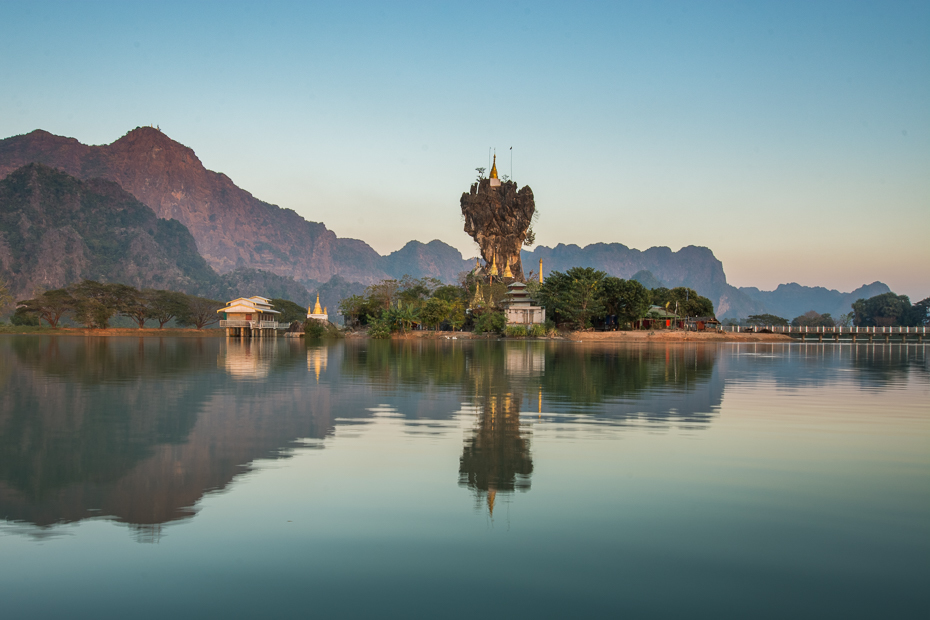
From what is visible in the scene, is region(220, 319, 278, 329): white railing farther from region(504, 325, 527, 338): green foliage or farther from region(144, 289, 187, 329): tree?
region(504, 325, 527, 338): green foliage

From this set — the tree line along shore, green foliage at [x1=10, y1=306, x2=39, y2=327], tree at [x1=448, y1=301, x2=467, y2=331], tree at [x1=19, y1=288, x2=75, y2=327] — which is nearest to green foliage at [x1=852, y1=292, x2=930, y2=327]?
the tree line along shore

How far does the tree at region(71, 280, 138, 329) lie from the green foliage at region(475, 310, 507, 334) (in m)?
46.5

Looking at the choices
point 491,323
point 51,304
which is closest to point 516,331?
point 491,323

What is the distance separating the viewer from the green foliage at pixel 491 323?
241 ft

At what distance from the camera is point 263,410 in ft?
44.5

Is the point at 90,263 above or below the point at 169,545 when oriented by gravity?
above

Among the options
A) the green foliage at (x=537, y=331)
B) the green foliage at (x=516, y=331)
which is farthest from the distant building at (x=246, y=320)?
the green foliage at (x=537, y=331)

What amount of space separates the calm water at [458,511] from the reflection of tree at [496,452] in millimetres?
52

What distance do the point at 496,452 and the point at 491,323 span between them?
64.3 meters

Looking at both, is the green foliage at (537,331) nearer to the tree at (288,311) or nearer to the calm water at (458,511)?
the tree at (288,311)

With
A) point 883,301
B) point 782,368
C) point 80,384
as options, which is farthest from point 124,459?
point 883,301

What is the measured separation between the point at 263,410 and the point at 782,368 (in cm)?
2422

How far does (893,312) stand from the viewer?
422 ft

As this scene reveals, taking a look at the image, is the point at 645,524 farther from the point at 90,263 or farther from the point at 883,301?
the point at 90,263
